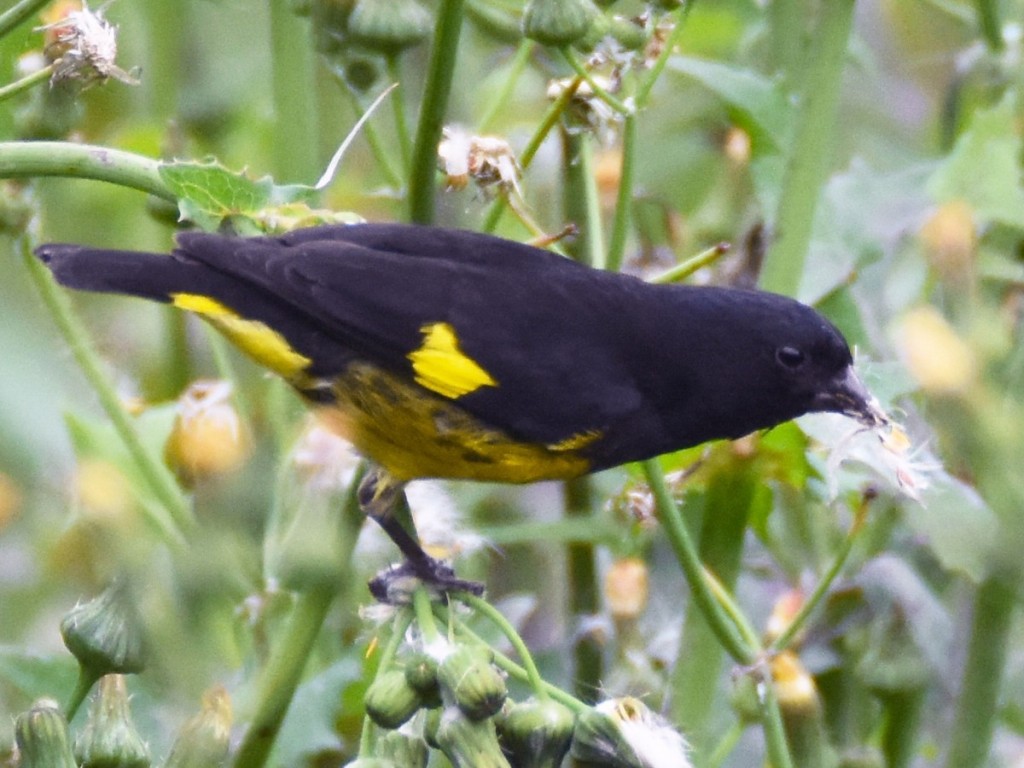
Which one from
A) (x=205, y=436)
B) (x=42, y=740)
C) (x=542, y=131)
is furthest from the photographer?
(x=205, y=436)

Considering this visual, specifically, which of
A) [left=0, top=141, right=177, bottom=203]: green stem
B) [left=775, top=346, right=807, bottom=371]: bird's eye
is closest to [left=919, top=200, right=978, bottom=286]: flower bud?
[left=775, top=346, right=807, bottom=371]: bird's eye

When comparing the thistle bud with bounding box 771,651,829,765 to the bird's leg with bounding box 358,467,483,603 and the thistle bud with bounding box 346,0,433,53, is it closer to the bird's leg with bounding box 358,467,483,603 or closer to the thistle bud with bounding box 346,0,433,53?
the bird's leg with bounding box 358,467,483,603

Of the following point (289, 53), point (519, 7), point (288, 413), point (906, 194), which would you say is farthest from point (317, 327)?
point (906, 194)

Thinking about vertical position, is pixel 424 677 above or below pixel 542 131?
below

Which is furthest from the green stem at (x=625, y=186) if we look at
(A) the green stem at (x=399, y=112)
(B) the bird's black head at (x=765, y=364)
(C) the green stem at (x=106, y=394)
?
(C) the green stem at (x=106, y=394)

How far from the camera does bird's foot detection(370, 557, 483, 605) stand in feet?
5.77

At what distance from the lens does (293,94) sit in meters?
2.22

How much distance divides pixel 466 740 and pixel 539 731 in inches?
2.9

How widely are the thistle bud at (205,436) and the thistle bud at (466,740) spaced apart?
0.46 m

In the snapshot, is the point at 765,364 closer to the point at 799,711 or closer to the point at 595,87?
the point at 799,711

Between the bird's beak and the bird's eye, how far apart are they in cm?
5

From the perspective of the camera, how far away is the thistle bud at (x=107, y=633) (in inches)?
62.7

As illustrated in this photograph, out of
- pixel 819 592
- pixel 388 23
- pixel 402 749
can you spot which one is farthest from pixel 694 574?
pixel 388 23

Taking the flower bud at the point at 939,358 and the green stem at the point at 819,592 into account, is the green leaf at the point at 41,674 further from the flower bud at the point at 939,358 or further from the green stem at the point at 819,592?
the flower bud at the point at 939,358
